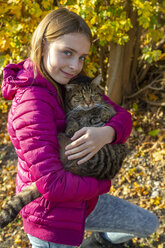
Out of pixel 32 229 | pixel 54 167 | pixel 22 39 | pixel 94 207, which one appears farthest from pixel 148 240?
pixel 22 39

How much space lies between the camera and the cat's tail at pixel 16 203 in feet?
5.45

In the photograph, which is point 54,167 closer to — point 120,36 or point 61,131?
point 61,131

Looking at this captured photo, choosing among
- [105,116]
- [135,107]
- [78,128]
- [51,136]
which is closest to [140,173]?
[135,107]

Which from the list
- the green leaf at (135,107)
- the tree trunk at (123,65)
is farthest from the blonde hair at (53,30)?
the green leaf at (135,107)

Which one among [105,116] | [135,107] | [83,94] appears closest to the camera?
[105,116]

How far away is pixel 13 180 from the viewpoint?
4.17 meters

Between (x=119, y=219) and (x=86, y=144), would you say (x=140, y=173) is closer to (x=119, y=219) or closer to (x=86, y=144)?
(x=119, y=219)

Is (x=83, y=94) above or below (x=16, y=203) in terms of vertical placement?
above

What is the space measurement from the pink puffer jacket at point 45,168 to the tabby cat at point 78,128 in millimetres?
90

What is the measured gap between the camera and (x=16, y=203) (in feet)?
5.63

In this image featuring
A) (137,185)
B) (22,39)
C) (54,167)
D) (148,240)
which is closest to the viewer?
(54,167)

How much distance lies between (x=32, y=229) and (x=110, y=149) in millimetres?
903

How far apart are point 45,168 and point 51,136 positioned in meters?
0.22

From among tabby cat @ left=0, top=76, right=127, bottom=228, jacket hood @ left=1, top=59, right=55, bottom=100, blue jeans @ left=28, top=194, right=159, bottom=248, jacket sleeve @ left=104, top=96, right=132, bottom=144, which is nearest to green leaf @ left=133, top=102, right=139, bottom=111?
tabby cat @ left=0, top=76, right=127, bottom=228
